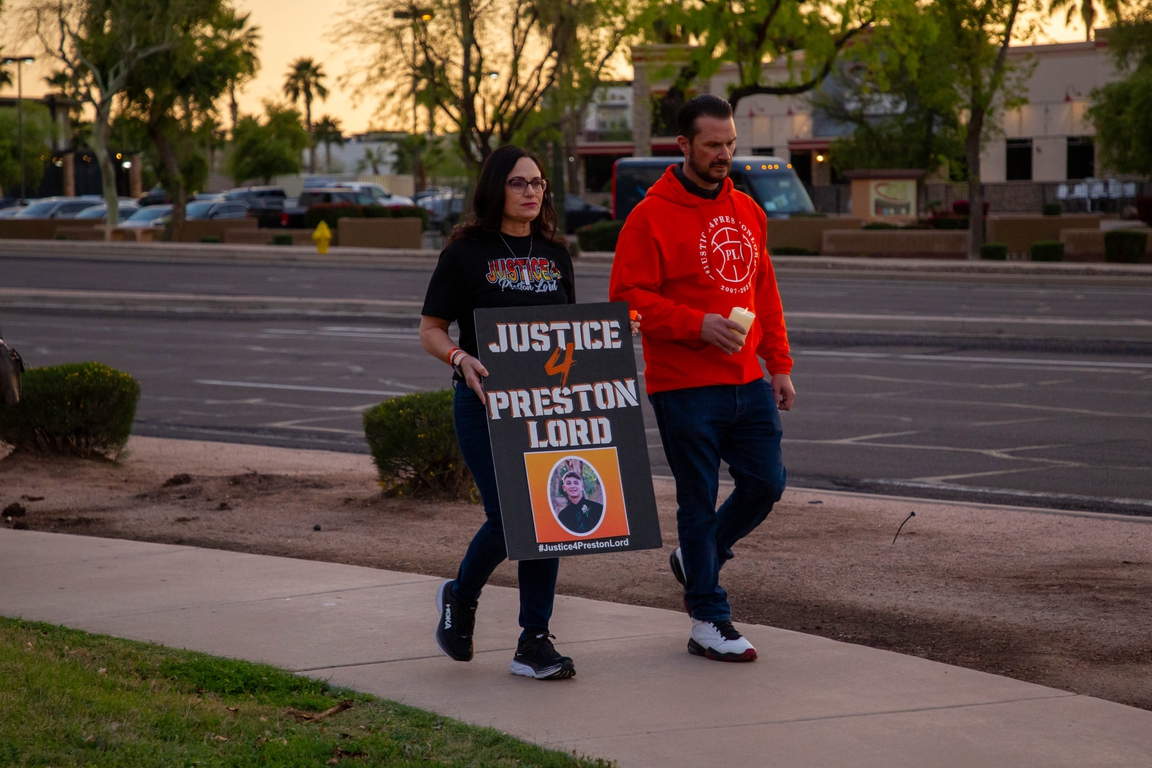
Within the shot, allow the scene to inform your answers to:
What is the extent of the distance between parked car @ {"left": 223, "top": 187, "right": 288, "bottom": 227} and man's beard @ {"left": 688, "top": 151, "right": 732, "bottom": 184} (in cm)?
4314

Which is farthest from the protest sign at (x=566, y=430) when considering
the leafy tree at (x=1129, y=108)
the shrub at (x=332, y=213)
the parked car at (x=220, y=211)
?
the parked car at (x=220, y=211)

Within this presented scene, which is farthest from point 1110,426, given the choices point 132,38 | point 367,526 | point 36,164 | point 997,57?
point 36,164

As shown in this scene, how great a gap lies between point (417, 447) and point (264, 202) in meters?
44.4

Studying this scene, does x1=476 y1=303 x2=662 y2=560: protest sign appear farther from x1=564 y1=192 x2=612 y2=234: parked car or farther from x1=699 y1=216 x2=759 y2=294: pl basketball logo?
x1=564 y1=192 x2=612 y2=234: parked car

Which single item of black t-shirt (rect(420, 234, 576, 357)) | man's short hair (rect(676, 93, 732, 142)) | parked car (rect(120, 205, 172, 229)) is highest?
parked car (rect(120, 205, 172, 229))

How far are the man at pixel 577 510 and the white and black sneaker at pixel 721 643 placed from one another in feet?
2.11

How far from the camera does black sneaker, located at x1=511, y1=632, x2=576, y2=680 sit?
4.78 m

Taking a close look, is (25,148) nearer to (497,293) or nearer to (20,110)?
(20,110)

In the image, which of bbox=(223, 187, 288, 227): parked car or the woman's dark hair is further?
bbox=(223, 187, 288, 227): parked car

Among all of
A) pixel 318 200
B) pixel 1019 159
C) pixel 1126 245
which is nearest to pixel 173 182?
pixel 318 200

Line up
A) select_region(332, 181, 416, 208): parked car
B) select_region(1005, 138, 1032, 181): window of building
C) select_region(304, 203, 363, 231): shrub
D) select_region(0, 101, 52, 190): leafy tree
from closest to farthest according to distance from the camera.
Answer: select_region(304, 203, 363, 231): shrub
select_region(332, 181, 416, 208): parked car
select_region(1005, 138, 1032, 181): window of building
select_region(0, 101, 52, 190): leafy tree

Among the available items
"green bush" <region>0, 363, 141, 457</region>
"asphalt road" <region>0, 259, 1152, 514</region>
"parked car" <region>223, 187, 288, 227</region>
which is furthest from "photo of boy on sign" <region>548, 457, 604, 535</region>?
"parked car" <region>223, 187, 288, 227</region>

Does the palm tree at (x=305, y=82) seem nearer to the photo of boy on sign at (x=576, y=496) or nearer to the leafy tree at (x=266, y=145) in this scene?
the leafy tree at (x=266, y=145)

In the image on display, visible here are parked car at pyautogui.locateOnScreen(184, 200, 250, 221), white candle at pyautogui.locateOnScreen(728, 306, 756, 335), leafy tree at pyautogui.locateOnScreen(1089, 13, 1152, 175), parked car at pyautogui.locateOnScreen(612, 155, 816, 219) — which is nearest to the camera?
white candle at pyautogui.locateOnScreen(728, 306, 756, 335)
